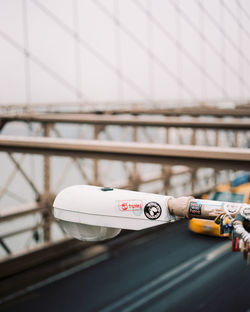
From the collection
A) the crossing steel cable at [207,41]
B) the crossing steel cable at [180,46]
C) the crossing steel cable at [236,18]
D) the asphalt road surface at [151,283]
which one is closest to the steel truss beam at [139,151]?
the asphalt road surface at [151,283]

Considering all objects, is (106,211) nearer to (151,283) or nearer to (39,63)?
(151,283)

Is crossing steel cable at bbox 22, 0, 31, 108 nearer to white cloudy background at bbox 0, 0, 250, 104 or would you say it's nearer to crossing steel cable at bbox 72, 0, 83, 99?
white cloudy background at bbox 0, 0, 250, 104

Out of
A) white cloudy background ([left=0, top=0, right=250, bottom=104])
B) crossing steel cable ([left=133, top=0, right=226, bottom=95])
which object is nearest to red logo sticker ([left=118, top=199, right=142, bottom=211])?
white cloudy background ([left=0, top=0, right=250, bottom=104])

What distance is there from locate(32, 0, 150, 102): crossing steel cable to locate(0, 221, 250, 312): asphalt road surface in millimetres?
5443

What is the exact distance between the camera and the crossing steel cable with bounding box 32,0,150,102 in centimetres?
977

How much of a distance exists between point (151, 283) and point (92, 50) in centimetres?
684

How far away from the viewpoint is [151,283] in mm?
6922

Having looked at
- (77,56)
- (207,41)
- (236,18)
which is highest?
(236,18)

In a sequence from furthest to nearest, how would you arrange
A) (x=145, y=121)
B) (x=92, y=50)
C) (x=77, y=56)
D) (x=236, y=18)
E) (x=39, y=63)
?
1. (x=236, y=18)
2. (x=92, y=50)
3. (x=77, y=56)
4. (x=39, y=63)
5. (x=145, y=121)

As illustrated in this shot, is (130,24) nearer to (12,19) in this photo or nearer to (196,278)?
(12,19)

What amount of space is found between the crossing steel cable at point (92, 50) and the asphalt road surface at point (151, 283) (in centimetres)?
544

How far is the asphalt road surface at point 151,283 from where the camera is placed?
602 cm

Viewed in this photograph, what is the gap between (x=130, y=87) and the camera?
12609mm

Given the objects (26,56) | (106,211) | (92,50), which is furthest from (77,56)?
(106,211)
